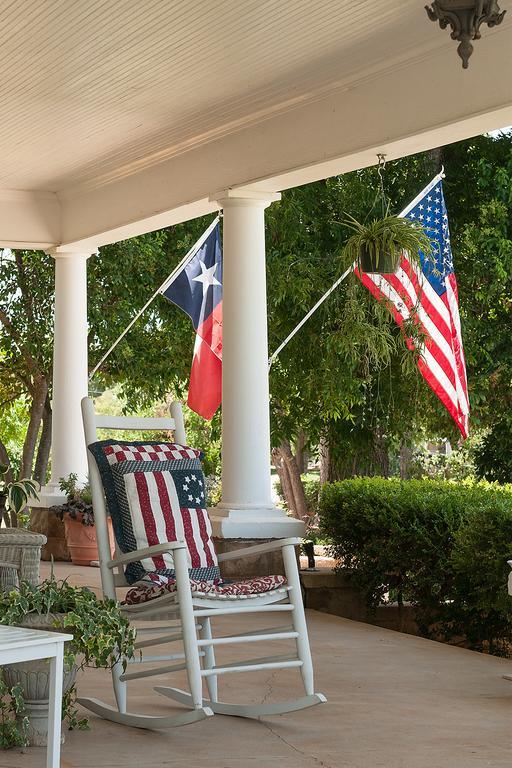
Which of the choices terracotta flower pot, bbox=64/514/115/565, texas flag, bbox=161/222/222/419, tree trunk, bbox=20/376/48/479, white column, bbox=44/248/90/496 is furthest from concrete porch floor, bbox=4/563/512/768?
tree trunk, bbox=20/376/48/479

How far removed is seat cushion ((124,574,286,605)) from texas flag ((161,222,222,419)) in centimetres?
359

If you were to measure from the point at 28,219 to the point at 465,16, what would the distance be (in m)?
5.14

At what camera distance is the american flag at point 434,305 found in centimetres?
603

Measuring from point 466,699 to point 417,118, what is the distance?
263 cm

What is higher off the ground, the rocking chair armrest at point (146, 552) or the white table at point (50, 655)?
the rocking chair armrest at point (146, 552)

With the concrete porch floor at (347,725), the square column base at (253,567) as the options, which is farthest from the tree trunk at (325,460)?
the concrete porch floor at (347,725)

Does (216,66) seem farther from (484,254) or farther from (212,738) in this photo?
(484,254)

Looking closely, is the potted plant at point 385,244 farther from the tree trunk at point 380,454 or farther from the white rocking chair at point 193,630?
the tree trunk at point 380,454

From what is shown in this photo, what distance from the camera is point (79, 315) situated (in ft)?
28.3

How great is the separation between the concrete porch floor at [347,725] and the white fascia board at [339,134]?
2.40 metres

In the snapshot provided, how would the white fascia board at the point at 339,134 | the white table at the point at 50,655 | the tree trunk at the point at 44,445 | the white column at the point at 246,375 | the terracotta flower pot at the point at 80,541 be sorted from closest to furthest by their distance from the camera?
the white table at the point at 50,655, the white fascia board at the point at 339,134, the white column at the point at 246,375, the terracotta flower pot at the point at 80,541, the tree trunk at the point at 44,445

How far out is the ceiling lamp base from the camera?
Answer: 3.81m

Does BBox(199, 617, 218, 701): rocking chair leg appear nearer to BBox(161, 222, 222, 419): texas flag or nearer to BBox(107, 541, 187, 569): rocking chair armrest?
BBox(107, 541, 187, 569): rocking chair armrest

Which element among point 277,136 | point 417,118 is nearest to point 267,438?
point 277,136
